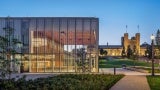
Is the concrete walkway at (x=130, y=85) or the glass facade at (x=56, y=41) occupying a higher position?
the glass facade at (x=56, y=41)

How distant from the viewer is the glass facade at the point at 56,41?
55.9 metres

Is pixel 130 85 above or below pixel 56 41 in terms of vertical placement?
below

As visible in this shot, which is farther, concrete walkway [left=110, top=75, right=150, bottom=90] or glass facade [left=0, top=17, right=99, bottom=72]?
glass facade [left=0, top=17, right=99, bottom=72]

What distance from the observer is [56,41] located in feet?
184

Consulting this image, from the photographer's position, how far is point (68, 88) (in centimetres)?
1862

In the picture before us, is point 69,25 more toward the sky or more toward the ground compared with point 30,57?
more toward the sky

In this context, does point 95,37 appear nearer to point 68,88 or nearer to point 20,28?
point 20,28

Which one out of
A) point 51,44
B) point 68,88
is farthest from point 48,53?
point 68,88

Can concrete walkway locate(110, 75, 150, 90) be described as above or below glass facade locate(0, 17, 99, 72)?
below

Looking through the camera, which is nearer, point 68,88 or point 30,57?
point 68,88

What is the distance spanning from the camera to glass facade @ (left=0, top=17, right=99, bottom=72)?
2200 inches

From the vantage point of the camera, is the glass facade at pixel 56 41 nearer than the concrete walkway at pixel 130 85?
No

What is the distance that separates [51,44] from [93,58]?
20.1 feet

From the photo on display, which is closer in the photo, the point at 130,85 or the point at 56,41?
the point at 130,85
